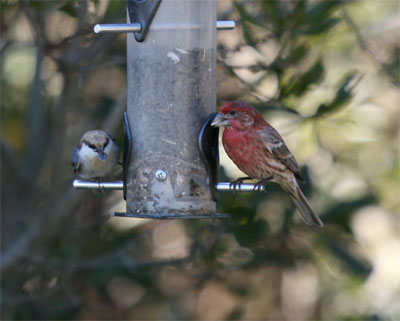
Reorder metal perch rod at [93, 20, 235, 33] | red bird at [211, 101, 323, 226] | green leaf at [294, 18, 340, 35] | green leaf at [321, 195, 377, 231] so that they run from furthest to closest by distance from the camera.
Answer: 1. green leaf at [321, 195, 377, 231]
2. green leaf at [294, 18, 340, 35]
3. red bird at [211, 101, 323, 226]
4. metal perch rod at [93, 20, 235, 33]

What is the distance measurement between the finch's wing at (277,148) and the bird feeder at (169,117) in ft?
1.98

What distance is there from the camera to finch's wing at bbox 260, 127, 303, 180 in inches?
258

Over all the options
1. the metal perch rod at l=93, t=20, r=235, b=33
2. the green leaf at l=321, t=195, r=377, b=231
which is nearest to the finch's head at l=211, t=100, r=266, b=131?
the metal perch rod at l=93, t=20, r=235, b=33

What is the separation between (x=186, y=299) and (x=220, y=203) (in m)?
4.34

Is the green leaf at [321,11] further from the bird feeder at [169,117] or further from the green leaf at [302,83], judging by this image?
the bird feeder at [169,117]

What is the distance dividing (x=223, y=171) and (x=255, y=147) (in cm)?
83

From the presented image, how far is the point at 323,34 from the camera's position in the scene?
286 inches

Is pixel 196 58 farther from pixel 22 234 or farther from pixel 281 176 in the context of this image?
pixel 22 234

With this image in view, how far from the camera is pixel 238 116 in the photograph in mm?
6320

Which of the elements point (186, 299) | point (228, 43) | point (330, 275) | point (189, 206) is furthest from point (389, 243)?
point (189, 206)

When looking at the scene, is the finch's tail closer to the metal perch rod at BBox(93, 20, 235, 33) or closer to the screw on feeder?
the screw on feeder

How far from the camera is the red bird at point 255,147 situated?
6.37m

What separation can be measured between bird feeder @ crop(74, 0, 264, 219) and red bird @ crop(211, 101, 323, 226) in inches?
14.4

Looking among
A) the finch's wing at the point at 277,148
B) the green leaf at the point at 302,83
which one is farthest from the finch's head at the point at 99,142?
the green leaf at the point at 302,83
